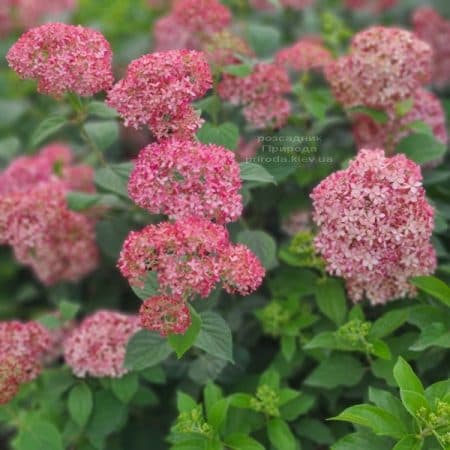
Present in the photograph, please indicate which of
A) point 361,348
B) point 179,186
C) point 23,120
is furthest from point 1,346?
point 23,120

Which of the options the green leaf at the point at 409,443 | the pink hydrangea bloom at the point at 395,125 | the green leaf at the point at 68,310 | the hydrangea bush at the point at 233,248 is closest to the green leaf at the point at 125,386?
the hydrangea bush at the point at 233,248

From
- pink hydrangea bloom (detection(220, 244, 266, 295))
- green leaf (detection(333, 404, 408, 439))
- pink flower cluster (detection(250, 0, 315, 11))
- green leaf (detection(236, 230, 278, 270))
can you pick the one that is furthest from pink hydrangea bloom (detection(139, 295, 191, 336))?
pink flower cluster (detection(250, 0, 315, 11))

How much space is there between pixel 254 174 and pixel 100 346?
62 cm

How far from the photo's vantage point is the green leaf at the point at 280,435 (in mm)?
1597

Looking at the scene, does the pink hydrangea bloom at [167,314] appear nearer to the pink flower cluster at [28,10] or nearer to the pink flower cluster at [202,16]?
the pink flower cluster at [202,16]

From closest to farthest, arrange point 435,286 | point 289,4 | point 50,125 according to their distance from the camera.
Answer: point 435,286, point 50,125, point 289,4

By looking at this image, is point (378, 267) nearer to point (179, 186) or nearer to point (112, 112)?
point (179, 186)

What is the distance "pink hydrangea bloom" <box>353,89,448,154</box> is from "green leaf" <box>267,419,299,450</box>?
2.85 feet

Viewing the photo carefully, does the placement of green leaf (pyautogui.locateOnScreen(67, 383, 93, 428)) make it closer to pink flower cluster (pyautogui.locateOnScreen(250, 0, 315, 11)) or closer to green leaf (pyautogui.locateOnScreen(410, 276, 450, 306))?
green leaf (pyautogui.locateOnScreen(410, 276, 450, 306))

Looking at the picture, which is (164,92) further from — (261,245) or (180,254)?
(261,245)

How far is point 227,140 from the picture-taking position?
5.64 ft

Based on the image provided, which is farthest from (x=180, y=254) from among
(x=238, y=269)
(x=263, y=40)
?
(x=263, y=40)

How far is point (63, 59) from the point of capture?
1542 mm

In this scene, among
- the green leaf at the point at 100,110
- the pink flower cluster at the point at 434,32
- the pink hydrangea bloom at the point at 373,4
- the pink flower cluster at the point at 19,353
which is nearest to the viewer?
the pink flower cluster at the point at 19,353
